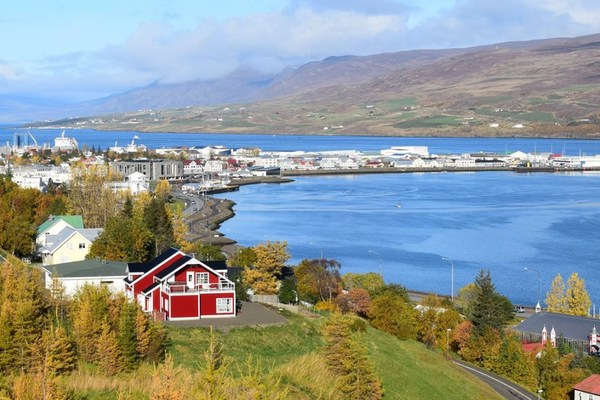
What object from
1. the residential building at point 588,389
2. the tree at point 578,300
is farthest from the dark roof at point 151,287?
the tree at point 578,300

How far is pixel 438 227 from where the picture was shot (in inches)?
1010

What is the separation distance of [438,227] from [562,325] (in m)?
13.5

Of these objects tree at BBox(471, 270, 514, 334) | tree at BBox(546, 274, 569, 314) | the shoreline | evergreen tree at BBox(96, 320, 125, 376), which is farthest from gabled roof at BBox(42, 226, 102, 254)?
tree at BBox(546, 274, 569, 314)

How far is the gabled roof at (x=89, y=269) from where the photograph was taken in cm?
1009

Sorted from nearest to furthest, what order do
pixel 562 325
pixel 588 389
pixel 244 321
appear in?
pixel 244 321 → pixel 588 389 → pixel 562 325

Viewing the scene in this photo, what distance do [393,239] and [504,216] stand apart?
21.2 ft

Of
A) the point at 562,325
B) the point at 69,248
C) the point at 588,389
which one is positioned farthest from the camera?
the point at 69,248

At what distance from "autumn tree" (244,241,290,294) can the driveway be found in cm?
271

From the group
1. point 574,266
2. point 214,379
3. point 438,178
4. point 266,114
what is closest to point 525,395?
point 214,379

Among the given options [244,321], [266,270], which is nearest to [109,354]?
[244,321]

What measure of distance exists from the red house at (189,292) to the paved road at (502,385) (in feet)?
9.60

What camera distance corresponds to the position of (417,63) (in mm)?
170875

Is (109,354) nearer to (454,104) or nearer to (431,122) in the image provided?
(431,122)

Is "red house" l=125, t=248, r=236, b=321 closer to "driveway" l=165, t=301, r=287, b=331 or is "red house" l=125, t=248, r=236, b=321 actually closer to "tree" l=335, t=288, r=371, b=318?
"driveway" l=165, t=301, r=287, b=331
